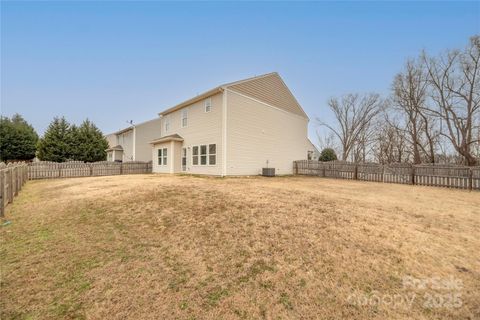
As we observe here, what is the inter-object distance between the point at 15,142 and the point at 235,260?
4267 centimetres

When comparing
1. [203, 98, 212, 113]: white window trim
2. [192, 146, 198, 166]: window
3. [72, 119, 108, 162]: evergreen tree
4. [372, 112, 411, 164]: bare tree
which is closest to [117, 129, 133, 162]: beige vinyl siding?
[72, 119, 108, 162]: evergreen tree

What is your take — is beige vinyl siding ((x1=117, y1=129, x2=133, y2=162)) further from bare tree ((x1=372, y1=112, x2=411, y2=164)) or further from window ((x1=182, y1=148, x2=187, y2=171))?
bare tree ((x1=372, y1=112, x2=411, y2=164))

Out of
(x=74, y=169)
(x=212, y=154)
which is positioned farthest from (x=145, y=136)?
(x=212, y=154)

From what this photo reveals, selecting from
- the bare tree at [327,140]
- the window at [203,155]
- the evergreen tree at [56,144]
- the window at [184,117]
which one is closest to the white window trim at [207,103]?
the window at [184,117]

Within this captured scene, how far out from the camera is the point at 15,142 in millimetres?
31328

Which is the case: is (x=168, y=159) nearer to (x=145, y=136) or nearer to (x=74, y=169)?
(x=74, y=169)

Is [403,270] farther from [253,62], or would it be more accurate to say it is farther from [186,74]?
[186,74]

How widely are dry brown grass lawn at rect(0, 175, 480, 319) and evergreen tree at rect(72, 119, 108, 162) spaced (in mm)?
22796

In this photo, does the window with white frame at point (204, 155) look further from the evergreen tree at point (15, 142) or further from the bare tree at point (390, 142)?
the evergreen tree at point (15, 142)

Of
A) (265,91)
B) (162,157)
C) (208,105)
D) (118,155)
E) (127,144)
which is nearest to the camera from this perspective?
(208,105)

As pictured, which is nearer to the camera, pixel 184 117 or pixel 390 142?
pixel 184 117

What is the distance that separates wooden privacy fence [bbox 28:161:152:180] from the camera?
54.9ft

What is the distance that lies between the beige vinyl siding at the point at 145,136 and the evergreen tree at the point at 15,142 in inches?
777

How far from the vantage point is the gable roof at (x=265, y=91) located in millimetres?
14867
